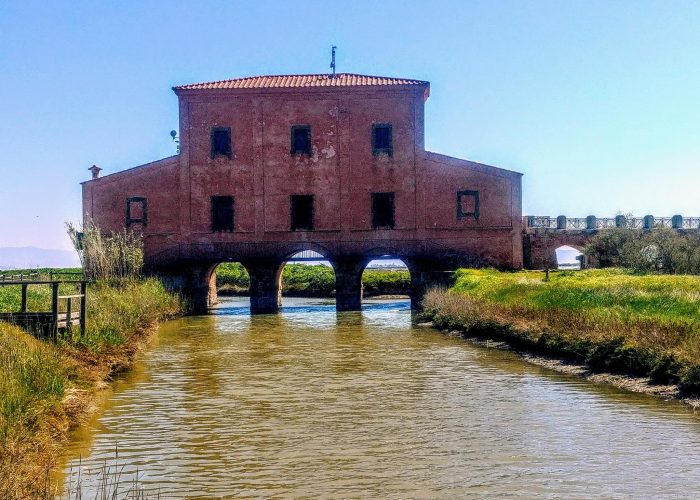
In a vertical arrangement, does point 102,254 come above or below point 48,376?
above

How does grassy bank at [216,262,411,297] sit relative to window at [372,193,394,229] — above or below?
below

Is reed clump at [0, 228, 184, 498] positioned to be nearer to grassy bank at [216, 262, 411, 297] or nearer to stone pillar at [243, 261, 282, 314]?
stone pillar at [243, 261, 282, 314]

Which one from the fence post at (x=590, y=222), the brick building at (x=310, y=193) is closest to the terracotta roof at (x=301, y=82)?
the brick building at (x=310, y=193)

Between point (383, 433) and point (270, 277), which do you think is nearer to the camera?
point (383, 433)

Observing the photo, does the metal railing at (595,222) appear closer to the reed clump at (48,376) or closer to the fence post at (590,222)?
the fence post at (590,222)

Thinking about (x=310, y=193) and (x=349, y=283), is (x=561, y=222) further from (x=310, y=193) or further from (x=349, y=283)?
(x=310, y=193)

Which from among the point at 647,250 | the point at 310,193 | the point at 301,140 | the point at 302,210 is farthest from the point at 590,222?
the point at 301,140

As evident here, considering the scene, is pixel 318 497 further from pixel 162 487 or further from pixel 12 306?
pixel 12 306

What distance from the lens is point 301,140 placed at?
122 feet

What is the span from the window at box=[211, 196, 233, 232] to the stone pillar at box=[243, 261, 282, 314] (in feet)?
6.89

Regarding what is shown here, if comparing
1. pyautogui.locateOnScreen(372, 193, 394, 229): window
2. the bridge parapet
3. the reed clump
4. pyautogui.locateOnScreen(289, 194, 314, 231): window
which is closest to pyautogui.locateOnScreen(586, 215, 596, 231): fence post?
the bridge parapet

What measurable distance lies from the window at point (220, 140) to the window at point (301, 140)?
118 inches

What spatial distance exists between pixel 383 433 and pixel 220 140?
93.2 ft

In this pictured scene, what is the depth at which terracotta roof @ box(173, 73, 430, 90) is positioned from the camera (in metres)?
36.9
